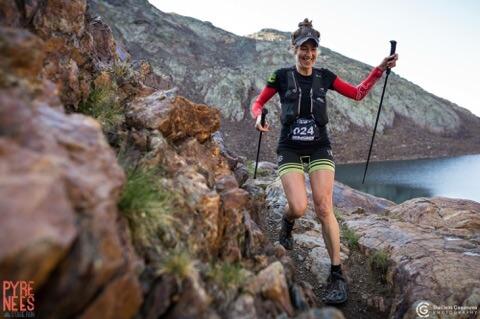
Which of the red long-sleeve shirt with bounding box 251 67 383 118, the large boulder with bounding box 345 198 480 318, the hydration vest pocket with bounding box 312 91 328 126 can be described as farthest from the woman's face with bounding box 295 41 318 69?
the large boulder with bounding box 345 198 480 318

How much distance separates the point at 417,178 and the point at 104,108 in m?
50.0

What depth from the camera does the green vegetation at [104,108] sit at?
521cm

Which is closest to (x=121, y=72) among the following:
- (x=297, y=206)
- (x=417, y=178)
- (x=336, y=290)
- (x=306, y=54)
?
(x=306, y=54)

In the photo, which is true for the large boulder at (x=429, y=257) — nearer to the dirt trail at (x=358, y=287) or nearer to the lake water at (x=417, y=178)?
the dirt trail at (x=358, y=287)

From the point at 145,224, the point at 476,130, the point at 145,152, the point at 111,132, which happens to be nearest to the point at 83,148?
the point at 145,224

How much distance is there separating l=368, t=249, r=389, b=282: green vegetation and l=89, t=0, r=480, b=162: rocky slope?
4242 centimetres

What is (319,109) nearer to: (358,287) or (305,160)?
(305,160)

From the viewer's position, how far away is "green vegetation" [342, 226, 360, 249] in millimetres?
8664

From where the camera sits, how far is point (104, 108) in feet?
17.9

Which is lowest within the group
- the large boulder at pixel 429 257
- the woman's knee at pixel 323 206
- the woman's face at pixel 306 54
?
the large boulder at pixel 429 257

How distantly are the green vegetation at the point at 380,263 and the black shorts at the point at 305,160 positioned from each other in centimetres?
239

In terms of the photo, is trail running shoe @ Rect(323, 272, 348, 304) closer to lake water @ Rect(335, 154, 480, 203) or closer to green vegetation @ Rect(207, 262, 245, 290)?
green vegetation @ Rect(207, 262, 245, 290)

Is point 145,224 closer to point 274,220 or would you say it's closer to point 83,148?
point 83,148

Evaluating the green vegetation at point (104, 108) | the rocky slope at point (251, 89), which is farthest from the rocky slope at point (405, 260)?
the rocky slope at point (251, 89)
